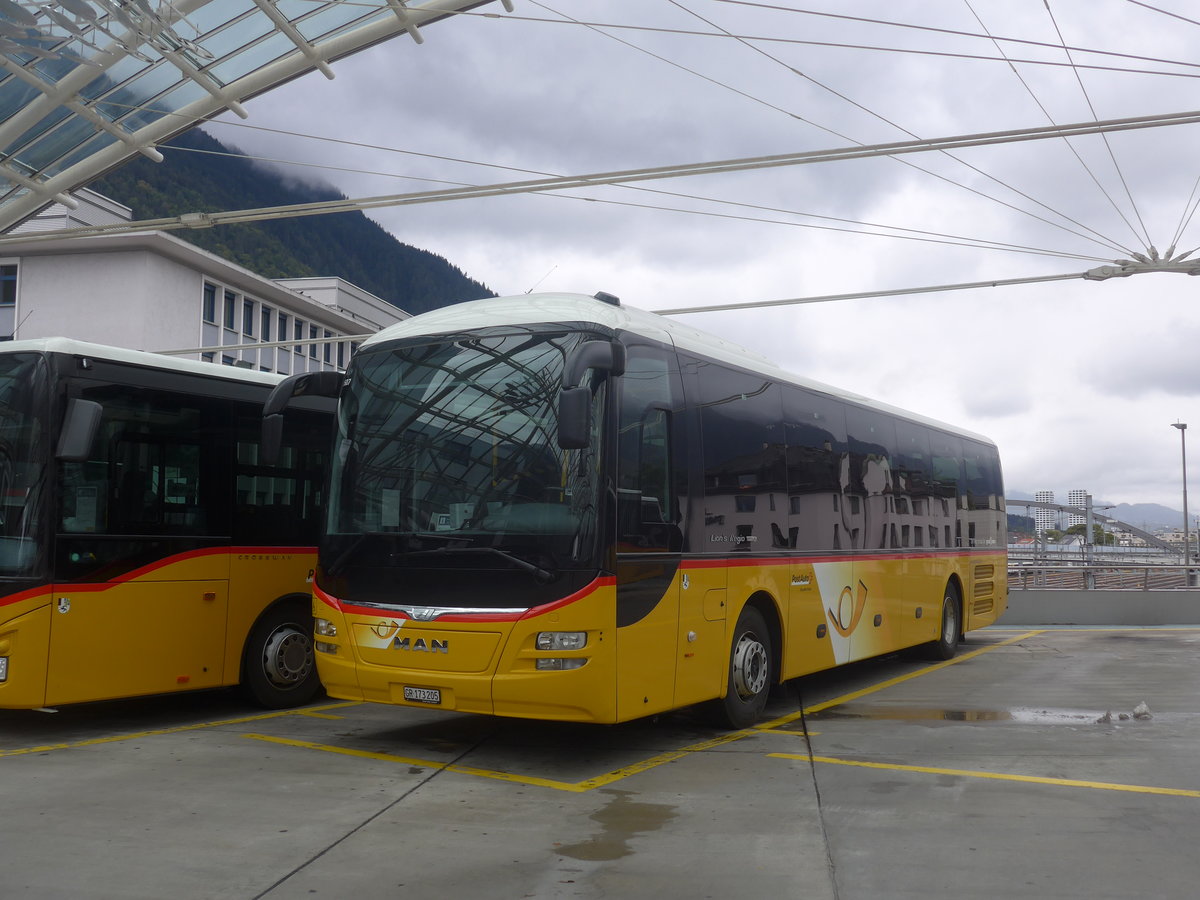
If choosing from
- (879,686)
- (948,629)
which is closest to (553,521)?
(879,686)

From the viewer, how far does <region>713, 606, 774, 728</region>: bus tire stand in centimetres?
983

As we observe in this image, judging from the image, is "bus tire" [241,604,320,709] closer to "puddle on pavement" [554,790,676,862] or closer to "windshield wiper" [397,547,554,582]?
"windshield wiper" [397,547,554,582]

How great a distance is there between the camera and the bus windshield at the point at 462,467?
8008 mm

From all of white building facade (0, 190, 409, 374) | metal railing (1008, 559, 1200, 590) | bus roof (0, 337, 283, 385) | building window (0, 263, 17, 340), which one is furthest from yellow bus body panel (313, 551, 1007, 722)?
building window (0, 263, 17, 340)

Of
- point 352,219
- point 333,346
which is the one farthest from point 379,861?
point 352,219

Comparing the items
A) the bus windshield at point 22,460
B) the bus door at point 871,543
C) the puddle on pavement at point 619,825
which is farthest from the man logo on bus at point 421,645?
the bus door at point 871,543

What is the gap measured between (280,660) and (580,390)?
524cm

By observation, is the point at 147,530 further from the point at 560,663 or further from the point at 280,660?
the point at 560,663

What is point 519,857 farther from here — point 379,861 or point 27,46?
point 27,46

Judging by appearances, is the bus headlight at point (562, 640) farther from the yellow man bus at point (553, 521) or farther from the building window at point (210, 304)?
the building window at point (210, 304)

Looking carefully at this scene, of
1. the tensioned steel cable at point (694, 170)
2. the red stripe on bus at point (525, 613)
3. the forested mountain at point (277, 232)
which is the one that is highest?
the forested mountain at point (277, 232)

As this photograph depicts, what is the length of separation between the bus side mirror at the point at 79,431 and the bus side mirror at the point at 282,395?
1.24m

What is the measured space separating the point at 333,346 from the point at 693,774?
7717 cm

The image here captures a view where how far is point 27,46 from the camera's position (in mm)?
16547
